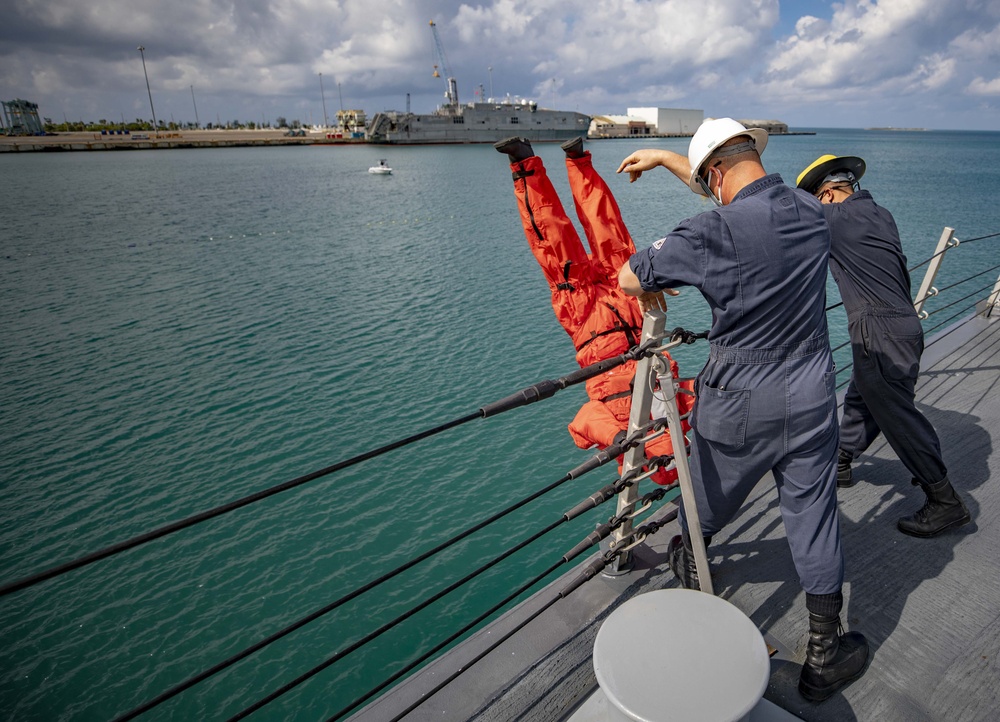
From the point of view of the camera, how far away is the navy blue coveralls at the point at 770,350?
6.98ft

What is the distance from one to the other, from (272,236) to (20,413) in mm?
18516

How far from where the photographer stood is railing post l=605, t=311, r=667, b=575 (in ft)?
8.32

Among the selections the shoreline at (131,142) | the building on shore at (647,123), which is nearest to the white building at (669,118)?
the building on shore at (647,123)

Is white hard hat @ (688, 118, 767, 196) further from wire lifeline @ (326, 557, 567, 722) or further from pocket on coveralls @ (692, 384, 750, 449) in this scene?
wire lifeline @ (326, 557, 567, 722)

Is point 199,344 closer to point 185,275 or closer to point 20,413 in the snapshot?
point 20,413

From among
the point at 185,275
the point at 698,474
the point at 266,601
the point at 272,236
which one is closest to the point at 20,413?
the point at 266,601

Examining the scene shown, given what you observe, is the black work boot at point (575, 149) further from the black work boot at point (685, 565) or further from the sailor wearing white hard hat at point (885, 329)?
the black work boot at point (685, 565)

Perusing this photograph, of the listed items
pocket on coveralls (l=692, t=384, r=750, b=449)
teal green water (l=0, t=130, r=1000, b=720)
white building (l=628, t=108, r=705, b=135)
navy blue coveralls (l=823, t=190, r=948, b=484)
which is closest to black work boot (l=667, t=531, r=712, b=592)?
pocket on coveralls (l=692, t=384, r=750, b=449)

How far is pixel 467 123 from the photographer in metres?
112

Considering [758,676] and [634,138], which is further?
[634,138]

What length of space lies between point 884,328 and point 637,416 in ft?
5.49

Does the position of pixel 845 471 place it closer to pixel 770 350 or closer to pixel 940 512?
pixel 940 512

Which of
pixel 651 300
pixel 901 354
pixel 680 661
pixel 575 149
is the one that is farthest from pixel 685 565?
pixel 575 149

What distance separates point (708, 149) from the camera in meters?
2.32
